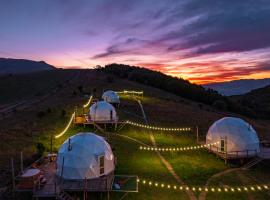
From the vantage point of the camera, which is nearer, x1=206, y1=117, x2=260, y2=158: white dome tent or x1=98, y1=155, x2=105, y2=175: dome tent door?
x1=98, y1=155, x2=105, y2=175: dome tent door

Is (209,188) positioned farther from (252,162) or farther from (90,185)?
(90,185)

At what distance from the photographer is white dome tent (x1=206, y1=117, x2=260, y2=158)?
29.9 m

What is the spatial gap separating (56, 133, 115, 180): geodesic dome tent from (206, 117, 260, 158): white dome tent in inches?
476

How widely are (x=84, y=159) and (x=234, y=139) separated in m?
15.1

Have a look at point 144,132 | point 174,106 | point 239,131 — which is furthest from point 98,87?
point 239,131

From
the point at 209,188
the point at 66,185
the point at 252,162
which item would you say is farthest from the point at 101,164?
the point at 252,162

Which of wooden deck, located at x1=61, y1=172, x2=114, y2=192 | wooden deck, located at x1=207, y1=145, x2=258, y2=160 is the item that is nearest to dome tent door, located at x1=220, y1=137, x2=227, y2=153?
wooden deck, located at x1=207, y1=145, x2=258, y2=160

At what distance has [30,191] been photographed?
1931 cm

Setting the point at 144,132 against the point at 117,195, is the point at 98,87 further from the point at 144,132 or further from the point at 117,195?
the point at 117,195

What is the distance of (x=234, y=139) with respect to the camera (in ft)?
99.1

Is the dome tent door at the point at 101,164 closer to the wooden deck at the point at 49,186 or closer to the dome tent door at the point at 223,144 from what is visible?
the wooden deck at the point at 49,186

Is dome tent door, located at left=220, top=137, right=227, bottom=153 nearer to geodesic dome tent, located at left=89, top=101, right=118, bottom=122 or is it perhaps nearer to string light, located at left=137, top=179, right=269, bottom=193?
string light, located at left=137, top=179, right=269, bottom=193

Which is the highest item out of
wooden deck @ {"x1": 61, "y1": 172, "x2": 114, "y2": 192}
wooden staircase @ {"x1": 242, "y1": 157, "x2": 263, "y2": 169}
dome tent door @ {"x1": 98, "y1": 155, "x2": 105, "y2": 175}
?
dome tent door @ {"x1": 98, "y1": 155, "x2": 105, "y2": 175}

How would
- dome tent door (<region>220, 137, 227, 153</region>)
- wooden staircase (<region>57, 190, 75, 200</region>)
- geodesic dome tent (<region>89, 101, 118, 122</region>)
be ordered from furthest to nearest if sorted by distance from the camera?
geodesic dome tent (<region>89, 101, 118, 122</region>), dome tent door (<region>220, 137, 227, 153</region>), wooden staircase (<region>57, 190, 75, 200</region>)
